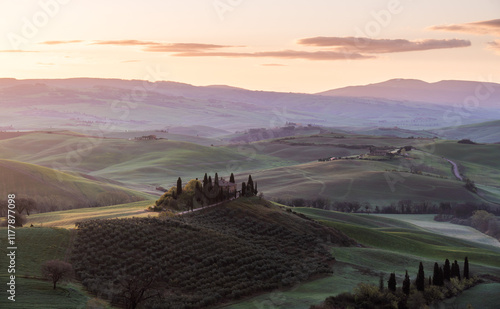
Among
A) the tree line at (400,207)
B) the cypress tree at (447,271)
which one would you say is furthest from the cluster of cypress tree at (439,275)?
the tree line at (400,207)

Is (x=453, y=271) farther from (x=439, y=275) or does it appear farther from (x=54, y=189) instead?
(x=54, y=189)

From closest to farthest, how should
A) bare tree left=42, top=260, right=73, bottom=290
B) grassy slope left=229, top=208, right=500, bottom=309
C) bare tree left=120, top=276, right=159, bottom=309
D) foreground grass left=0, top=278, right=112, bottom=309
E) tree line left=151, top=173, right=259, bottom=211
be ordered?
foreground grass left=0, top=278, right=112, bottom=309 < bare tree left=120, top=276, right=159, bottom=309 < bare tree left=42, top=260, right=73, bottom=290 < grassy slope left=229, top=208, right=500, bottom=309 < tree line left=151, top=173, right=259, bottom=211

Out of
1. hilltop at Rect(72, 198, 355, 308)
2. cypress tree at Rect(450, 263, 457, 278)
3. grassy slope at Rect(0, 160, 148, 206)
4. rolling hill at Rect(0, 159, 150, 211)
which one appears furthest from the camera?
grassy slope at Rect(0, 160, 148, 206)

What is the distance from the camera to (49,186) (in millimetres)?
116375

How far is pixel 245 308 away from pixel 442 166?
16580 centimetres

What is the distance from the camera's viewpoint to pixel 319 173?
16962 cm

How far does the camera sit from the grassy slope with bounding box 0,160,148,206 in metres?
111

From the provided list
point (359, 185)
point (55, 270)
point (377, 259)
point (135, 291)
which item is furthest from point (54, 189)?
point (135, 291)

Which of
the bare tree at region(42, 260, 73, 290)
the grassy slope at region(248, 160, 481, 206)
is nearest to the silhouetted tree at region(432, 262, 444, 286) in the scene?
the bare tree at region(42, 260, 73, 290)

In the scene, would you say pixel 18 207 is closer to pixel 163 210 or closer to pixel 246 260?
pixel 163 210

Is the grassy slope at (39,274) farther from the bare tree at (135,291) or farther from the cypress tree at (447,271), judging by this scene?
the cypress tree at (447,271)

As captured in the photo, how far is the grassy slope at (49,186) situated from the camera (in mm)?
110625

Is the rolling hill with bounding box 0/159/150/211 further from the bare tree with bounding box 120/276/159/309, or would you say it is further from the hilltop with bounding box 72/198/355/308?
the bare tree with bounding box 120/276/159/309

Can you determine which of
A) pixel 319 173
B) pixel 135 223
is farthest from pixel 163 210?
pixel 319 173
